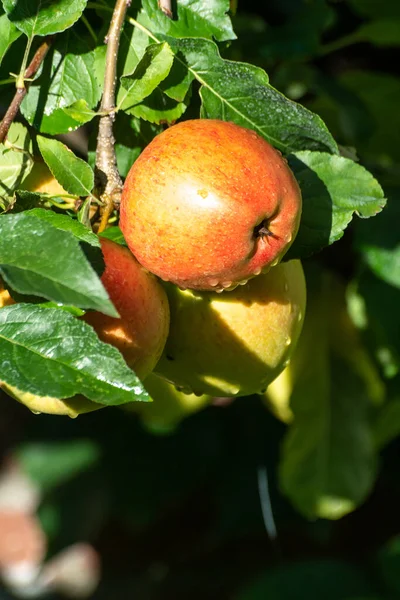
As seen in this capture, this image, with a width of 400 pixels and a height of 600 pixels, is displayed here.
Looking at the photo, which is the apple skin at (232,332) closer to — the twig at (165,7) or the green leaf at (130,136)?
the green leaf at (130,136)

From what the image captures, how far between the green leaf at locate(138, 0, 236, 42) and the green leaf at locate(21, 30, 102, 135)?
0.07 metres

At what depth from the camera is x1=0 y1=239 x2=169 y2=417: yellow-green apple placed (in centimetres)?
75

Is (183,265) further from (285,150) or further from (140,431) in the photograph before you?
(140,431)

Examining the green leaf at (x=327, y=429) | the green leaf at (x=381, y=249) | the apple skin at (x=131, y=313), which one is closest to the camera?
the apple skin at (x=131, y=313)

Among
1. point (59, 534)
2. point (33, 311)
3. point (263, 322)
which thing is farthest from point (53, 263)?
point (59, 534)

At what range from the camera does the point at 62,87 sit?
0.89 metres

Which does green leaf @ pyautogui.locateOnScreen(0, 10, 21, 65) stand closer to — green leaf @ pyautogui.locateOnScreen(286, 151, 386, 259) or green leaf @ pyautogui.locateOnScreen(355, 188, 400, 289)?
green leaf @ pyautogui.locateOnScreen(286, 151, 386, 259)

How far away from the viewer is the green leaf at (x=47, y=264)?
63 centimetres

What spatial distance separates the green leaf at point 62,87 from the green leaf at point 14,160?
0.02 meters

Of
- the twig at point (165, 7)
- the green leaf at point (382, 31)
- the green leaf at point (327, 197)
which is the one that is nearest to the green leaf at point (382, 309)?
the green leaf at point (382, 31)

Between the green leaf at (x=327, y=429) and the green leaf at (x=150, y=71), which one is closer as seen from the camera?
the green leaf at (x=150, y=71)

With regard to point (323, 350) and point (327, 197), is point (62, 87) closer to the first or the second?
point (327, 197)

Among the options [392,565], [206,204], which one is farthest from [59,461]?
[206,204]

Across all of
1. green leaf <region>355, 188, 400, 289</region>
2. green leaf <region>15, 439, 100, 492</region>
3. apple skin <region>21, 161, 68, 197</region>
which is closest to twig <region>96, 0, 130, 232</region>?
apple skin <region>21, 161, 68, 197</region>
